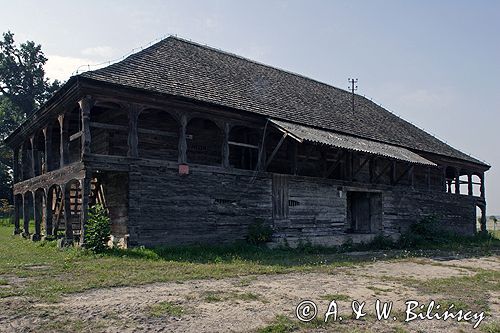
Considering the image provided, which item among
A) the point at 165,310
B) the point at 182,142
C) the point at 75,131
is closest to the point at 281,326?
the point at 165,310

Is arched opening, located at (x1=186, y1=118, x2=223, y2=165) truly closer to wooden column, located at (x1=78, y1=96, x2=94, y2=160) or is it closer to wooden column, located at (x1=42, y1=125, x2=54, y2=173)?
wooden column, located at (x1=78, y1=96, x2=94, y2=160)

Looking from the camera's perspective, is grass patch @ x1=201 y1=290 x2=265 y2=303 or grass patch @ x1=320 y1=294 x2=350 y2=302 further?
grass patch @ x1=320 y1=294 x2=350 y2=302

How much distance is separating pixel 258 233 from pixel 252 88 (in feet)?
21.6

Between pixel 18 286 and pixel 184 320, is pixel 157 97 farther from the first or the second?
pixel 184 320

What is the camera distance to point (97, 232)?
498 inches

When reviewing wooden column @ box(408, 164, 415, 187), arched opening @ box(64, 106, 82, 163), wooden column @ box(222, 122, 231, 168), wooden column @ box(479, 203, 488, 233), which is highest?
arched opening @ box(64, 106, 82, 163)

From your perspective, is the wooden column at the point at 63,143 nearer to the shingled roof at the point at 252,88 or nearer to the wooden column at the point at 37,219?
the shingled roof at the point at 252,88

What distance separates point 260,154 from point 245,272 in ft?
22.5

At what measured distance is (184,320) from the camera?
6.02 metres

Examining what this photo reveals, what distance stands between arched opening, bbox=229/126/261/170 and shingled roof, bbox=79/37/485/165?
1.23m

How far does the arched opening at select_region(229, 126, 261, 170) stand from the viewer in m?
17.7

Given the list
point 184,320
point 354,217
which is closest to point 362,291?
point 184,320

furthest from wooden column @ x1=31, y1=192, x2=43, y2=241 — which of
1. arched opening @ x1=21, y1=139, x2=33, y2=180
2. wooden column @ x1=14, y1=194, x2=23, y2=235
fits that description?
wooden column @ x1=14, y1=194, x2=23, y2=235

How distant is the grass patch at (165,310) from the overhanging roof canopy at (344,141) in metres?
9.25
